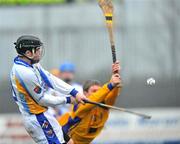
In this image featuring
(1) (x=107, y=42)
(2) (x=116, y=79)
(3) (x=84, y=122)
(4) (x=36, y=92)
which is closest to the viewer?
(4) (x=36, y=92)

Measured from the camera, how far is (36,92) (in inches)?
380

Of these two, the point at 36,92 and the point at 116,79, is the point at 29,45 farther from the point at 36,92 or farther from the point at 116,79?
the point at 116,79

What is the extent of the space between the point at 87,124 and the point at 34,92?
1623 mm

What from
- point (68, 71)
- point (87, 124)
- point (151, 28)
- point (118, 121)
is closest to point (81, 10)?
point (151, 28)

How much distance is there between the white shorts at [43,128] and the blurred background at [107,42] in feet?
35.9

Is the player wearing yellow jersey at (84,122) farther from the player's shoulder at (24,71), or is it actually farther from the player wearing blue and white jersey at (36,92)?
the player's shoulder at (24,71)

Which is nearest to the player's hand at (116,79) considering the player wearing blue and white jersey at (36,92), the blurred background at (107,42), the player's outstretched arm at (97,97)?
the player's outstretched arm at (97,97)

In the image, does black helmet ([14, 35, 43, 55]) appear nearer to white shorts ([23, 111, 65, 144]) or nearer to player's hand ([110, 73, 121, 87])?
white shorts ([23, 111, 65, 144])

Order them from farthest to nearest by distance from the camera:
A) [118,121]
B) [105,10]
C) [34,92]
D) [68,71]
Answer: [118,121] → [68,71] → [105,10] → [34,92]

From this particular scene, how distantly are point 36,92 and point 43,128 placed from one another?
0.45 meters

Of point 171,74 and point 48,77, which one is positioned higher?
point 48,77

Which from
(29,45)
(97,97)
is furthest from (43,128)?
(97,97)

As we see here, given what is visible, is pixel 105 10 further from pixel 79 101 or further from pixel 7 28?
pixel 7 28

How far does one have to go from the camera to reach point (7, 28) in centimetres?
2203
